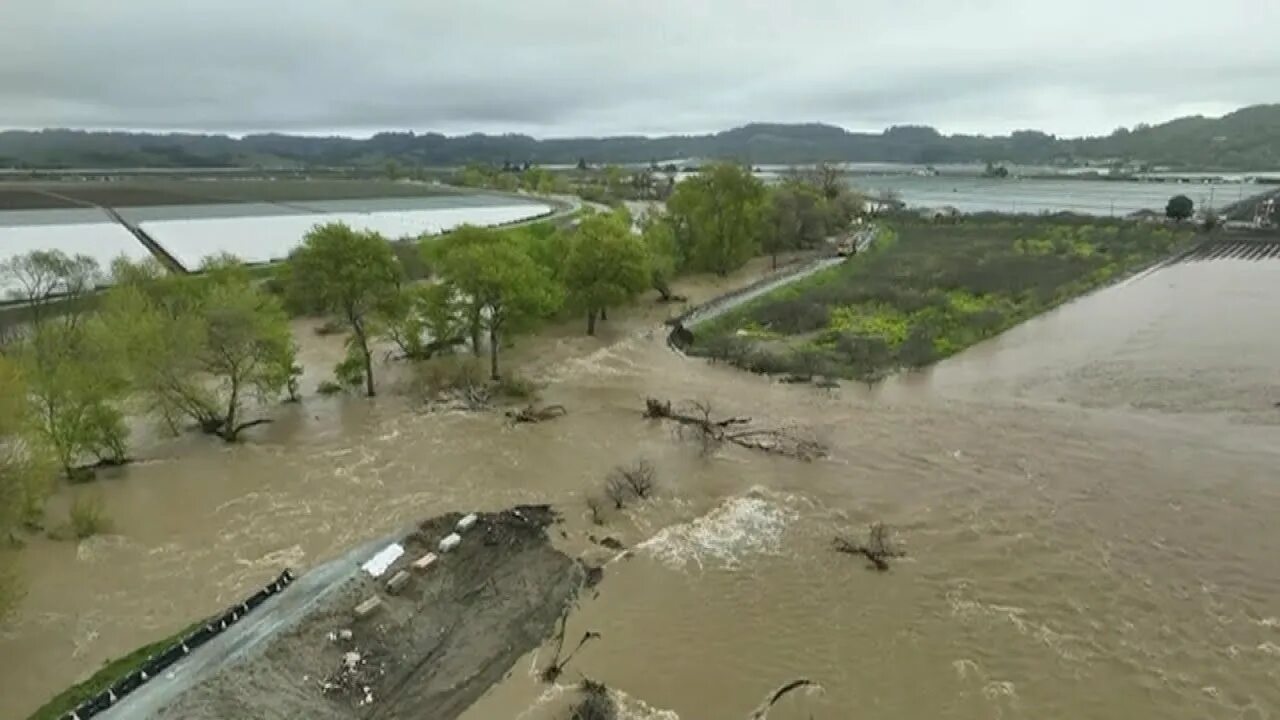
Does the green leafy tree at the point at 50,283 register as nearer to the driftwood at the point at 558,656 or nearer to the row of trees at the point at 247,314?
the row of trees at the point at 247,314

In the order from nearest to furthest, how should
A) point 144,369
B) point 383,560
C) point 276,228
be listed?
point 383,560, point 144,369, point 276,228

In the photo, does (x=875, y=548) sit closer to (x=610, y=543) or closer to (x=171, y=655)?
(x=610, y=543)

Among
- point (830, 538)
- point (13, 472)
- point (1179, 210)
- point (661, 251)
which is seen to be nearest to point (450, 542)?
point (13, 472)

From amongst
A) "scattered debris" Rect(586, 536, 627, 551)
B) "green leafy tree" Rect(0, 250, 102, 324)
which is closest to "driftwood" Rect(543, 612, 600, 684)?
"scattered debris" Rect(586, 536, 627, 551)

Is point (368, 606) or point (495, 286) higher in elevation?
point (495, 286)

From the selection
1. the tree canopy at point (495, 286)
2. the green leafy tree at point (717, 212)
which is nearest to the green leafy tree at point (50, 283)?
the tree canopy at point (495, 286)

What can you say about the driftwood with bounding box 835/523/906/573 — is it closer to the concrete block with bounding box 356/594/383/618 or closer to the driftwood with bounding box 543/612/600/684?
the driftwood with bounding box 543/612/600/684
